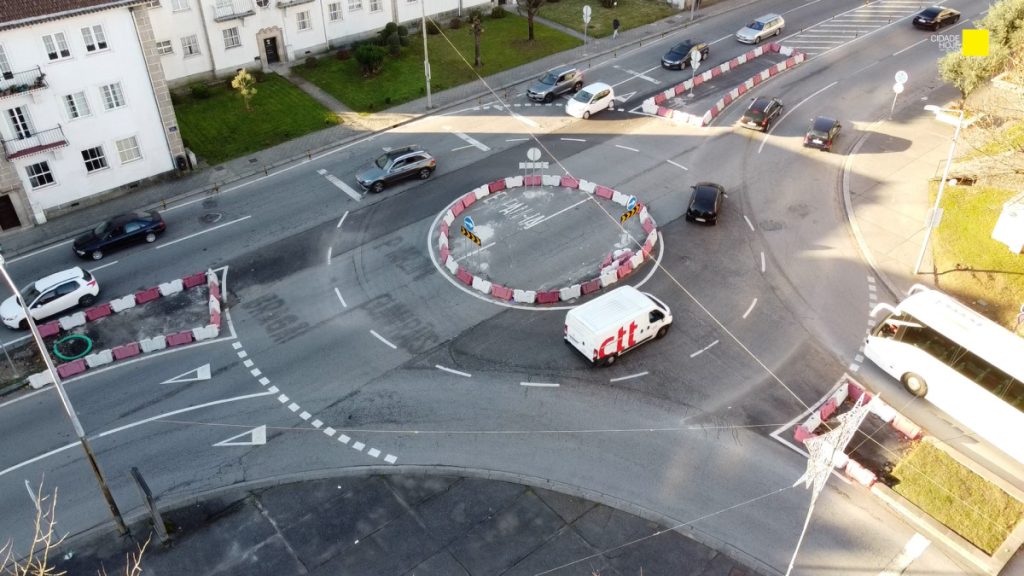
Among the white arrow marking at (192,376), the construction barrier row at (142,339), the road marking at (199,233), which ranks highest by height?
the road marking at (199,233)

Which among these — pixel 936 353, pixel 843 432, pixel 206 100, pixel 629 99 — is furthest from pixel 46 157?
pixel 936 353

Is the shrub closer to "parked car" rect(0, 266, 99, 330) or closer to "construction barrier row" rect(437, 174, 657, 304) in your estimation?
"parked car" rect(0, 266, 99, 330)

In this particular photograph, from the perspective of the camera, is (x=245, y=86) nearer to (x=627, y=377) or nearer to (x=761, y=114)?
(x=761, y=114)

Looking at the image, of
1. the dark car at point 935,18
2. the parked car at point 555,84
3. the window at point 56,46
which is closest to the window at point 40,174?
the window at point 56,46

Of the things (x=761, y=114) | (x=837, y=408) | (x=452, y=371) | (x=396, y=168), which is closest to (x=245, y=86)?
(x=396, y=168)

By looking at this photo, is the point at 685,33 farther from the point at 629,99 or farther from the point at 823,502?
the point at 823,502

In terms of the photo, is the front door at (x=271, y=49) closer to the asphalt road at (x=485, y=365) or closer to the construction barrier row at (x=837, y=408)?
the asphalt road at (x=485, y=365)
